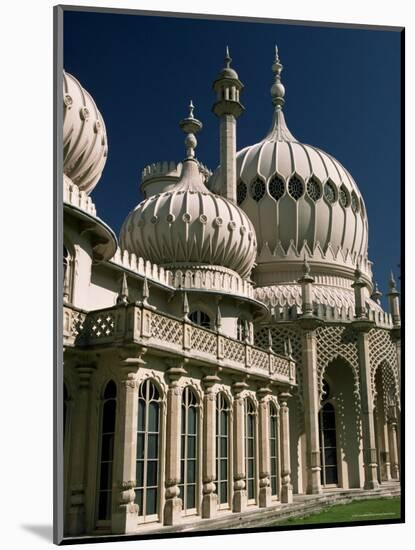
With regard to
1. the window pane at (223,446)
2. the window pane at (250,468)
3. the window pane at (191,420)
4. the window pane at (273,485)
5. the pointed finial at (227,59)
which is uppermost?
the pointed finial at (227,59)

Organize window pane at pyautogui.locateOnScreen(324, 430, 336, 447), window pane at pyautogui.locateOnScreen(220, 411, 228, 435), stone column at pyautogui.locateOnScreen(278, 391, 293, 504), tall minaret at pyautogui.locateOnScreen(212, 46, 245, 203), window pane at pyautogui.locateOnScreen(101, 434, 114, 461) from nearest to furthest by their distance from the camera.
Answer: window pane at pyautogui.locateOnScreen(101, 434, 114, 461), window pane at pyautogui.locateOnScreen(220, 411, 228, 435), stone column at pyautogui.locateOnScreen(278, 391, 293, 504), tall minaret at pyautogui.locateOnScreen(212, 46, 245, 203), window pane at pyautogui.locateOnScreen(324, 430, 336, 447)

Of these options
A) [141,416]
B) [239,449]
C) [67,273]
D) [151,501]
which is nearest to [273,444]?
[239,449]

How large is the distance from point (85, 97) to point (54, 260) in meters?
3.09

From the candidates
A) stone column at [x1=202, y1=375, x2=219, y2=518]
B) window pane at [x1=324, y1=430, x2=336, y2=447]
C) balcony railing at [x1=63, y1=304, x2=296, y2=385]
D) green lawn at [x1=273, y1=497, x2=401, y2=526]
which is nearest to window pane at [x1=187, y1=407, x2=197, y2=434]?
stone column at [x1=202, y1=375, x2=219, y2=518]

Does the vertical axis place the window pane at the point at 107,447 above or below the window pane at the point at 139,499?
above

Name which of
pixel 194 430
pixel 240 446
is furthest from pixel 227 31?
pixel 240 446

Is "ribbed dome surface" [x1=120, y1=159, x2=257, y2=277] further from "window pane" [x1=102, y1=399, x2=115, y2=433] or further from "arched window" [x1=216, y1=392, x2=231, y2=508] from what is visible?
"window pane" [x1=102, y1=399, x2=115, y2=433]

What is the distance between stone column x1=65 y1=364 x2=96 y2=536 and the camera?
29.1 ft

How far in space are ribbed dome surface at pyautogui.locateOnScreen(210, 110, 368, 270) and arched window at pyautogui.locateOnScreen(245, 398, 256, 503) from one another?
779 centimetres

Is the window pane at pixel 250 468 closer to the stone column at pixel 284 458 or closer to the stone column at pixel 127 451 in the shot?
the stone column at pixel 284 458

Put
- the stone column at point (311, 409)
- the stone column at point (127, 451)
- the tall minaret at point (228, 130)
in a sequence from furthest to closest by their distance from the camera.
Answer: the tall minaret at point (228, 130) → the stone column at point (311, 409) → the stone column at point (127, 451)

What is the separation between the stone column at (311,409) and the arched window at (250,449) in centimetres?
360

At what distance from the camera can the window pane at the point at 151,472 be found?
31.4 feet

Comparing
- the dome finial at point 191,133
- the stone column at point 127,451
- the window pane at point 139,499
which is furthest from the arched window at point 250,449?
the dome finial at point 191,133
